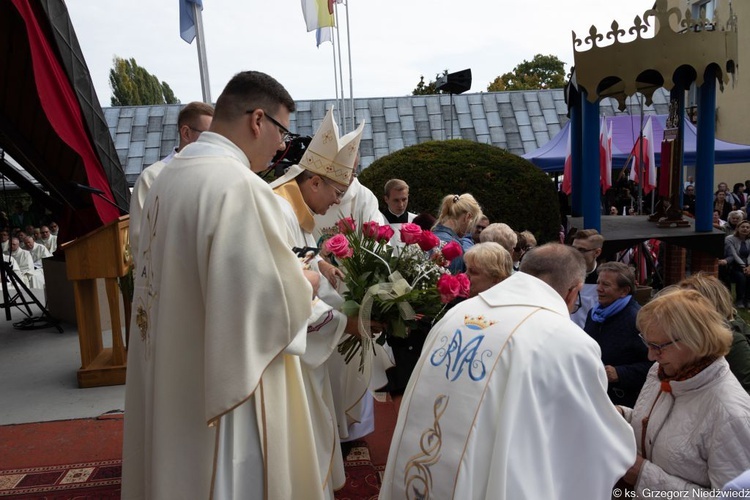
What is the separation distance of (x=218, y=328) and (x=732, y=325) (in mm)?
2505

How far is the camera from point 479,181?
888cm

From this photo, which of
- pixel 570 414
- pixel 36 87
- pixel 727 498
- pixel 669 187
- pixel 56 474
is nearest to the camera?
pixel 727 498

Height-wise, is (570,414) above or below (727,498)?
below

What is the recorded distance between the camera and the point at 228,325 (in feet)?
6.82

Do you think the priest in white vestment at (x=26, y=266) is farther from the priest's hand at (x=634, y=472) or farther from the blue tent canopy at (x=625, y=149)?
the priest's hand at (x=634, y=472)

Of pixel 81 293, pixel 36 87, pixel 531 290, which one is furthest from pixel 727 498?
pixel 36 87

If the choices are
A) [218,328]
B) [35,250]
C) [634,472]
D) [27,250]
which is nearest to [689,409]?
[634,472]

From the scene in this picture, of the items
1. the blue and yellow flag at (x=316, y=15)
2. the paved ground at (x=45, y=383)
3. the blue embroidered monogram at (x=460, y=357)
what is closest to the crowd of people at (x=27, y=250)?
the paved ground at (x=45, y=383)

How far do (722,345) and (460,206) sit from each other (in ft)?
9.43

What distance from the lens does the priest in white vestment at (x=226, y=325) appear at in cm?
208

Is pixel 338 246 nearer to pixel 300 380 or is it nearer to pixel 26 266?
pixel 300 380

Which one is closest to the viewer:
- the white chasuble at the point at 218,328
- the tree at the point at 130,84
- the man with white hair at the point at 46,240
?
the white chasuble at the point at 218,328

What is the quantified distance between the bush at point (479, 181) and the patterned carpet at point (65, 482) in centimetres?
561

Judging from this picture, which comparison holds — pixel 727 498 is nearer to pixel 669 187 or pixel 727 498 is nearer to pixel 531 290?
pixel 531 290
